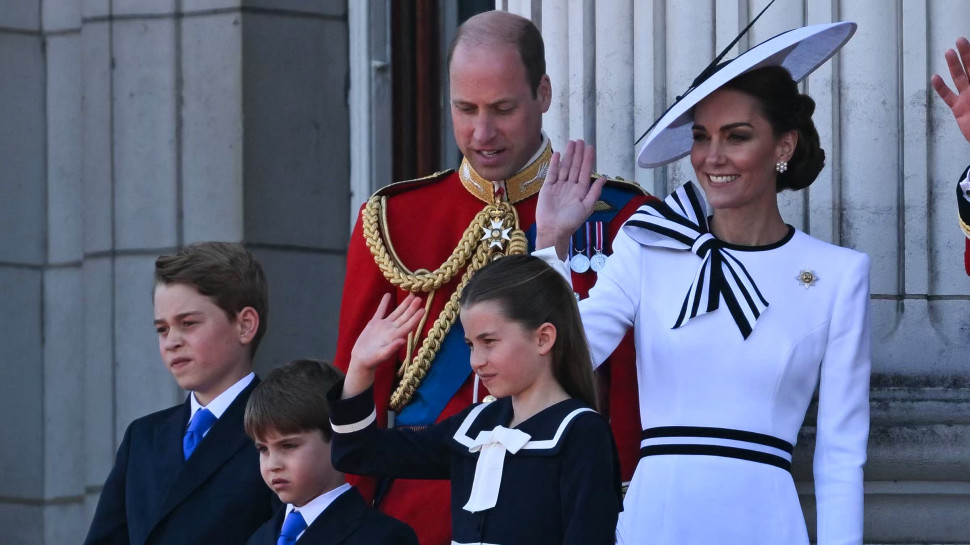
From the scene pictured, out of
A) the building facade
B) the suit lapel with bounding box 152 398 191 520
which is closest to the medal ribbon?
the suit lapel with bounding box 152 398 191 520

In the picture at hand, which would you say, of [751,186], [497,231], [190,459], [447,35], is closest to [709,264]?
[751,186]

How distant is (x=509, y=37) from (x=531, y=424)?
3.54ft

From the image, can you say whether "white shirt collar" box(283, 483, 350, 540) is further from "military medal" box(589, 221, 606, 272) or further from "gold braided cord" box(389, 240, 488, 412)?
"military medal" box(589, 221, 606, 272)

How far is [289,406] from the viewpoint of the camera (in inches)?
167

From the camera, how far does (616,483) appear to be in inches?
148

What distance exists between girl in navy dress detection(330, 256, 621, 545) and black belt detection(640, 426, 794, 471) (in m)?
0.29

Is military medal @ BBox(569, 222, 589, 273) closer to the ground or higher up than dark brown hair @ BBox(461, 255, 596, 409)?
higher up

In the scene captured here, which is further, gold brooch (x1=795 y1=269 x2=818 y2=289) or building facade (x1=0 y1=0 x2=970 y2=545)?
building facade (x1=0 y1=0 x2=970 y2=545)

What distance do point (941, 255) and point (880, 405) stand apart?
41cm

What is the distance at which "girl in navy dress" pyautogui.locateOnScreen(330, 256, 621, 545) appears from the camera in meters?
3.70

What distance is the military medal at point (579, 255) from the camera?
446cm

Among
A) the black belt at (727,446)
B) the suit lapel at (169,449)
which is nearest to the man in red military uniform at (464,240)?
the black belt at (727,446)

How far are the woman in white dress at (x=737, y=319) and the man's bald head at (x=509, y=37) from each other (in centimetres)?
23

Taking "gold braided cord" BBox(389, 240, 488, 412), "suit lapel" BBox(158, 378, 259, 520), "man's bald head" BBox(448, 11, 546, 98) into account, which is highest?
"man's bald head" BBox(448, 11, 546, 98)
